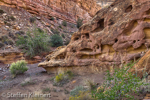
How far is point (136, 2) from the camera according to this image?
5641 millimetres

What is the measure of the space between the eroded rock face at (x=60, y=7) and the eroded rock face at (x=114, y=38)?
805 inches

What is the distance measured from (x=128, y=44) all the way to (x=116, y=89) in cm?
374

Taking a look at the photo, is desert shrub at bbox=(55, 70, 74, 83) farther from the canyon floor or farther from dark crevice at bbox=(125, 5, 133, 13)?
dark crevice at bbox=(125, 5, 133, 13)

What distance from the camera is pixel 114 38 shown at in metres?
6.20

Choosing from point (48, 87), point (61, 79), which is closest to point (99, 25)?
point (61, 79)

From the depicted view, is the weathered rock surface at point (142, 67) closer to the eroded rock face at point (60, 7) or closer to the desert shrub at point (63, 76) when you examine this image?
the desert shrub at point (63, 76)

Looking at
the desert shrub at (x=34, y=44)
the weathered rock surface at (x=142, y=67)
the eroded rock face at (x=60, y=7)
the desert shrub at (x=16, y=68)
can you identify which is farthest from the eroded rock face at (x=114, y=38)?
the eroded rock face at (x=60, y=7)

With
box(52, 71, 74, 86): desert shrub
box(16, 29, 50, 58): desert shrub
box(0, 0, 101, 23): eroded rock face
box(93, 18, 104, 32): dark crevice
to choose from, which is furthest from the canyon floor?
box(0, 0, 101, 23): eroded rock face

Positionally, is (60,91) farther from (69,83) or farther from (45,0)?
(45,0)

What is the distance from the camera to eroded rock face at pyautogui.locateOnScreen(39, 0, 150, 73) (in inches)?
207

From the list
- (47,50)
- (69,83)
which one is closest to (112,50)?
(69,83)

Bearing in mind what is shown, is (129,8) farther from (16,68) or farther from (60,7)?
(60,7)

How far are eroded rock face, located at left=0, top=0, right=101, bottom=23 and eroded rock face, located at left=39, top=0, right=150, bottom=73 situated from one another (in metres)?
20.4

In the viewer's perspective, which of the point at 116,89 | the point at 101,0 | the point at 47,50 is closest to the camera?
the point at 116,89
